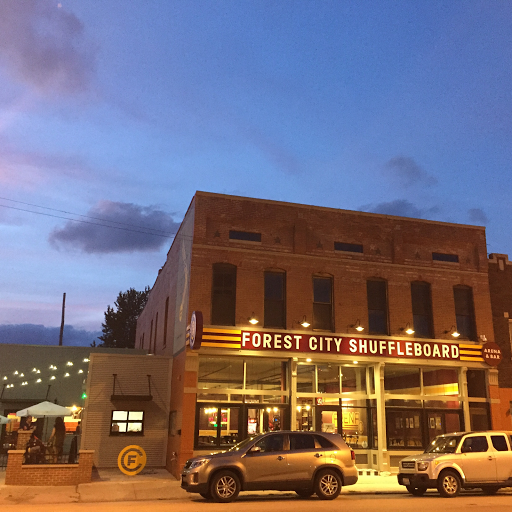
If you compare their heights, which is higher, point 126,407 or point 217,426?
point 126,407

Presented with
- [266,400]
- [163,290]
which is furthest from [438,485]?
[163,290]

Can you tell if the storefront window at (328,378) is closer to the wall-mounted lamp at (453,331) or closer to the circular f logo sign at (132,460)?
the wall-mounted lamp at (453,331)

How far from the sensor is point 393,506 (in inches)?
495

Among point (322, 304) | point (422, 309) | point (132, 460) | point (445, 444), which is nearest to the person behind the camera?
point (445, 444)

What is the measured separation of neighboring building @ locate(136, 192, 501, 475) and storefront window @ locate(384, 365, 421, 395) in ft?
0.15

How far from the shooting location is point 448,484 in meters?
14.6

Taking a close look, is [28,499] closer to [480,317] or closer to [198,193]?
[198,193]

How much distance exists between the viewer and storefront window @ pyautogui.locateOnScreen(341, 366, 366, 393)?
69.4 feet

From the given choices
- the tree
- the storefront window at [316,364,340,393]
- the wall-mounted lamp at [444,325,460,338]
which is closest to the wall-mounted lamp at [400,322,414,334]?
the wall-mounted lamp at [444,325,460,338]

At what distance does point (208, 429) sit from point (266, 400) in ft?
7.55

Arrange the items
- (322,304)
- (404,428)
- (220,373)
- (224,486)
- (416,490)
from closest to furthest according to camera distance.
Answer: (224,486)
(416,490)
(220,373)
(404,428)
(322,304)

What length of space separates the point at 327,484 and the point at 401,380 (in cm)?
849

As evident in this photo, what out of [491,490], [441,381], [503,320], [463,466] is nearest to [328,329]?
[441,381]

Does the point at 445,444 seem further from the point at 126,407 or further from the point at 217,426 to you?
the point at 126,407
